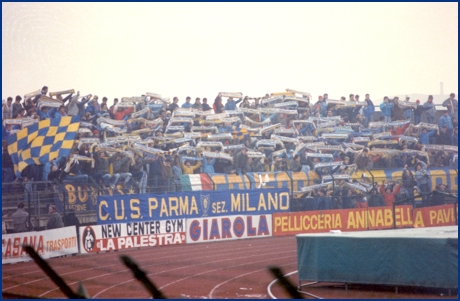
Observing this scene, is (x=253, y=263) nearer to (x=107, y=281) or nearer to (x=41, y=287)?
(x=107, y=281)

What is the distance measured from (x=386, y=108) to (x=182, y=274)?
13.5 metres

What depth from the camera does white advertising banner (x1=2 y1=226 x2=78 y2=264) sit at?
1568cm

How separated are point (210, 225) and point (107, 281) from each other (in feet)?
20.9

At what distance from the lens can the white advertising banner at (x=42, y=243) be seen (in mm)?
15680

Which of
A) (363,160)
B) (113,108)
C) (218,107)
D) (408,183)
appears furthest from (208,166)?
(408,183)

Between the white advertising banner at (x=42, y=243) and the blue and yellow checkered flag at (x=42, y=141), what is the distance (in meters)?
2.91

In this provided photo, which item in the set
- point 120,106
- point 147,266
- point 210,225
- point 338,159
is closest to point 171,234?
point 210,225

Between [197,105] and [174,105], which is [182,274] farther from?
[197,105]

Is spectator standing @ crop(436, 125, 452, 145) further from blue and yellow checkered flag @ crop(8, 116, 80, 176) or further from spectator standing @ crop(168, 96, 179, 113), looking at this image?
blue and yellow checkered flag @ crop(8, 116, 80, 176)

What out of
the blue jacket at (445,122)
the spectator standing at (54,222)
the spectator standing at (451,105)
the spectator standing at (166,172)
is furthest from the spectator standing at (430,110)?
the spectator standing at (54,222)

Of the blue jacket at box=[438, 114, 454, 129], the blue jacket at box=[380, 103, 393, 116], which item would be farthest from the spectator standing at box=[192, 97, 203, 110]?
the blue jacket at box=[438, 114, 454, 129]

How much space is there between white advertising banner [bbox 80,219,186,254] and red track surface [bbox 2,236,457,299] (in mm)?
258

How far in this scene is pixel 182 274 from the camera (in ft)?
51.6

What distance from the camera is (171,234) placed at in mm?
19688
